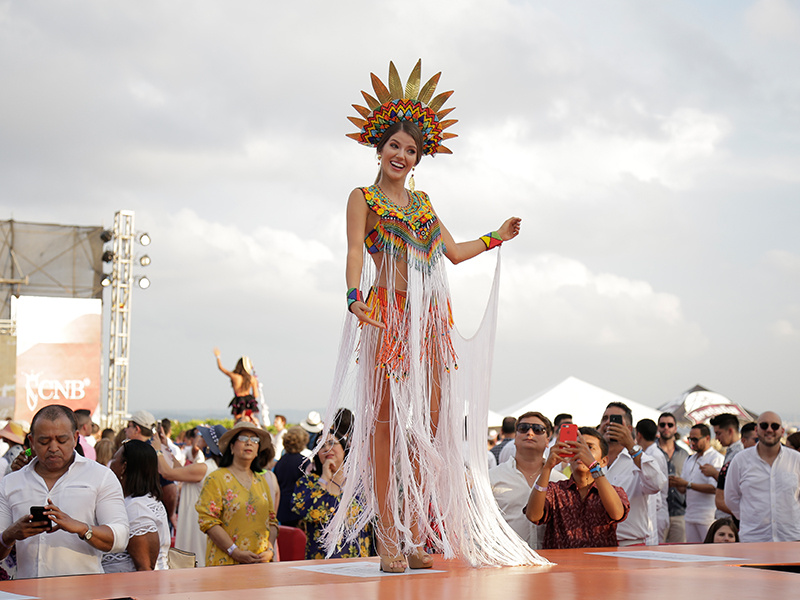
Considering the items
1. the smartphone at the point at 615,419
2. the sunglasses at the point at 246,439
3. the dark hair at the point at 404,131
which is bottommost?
the sunglasses at the point at 246,439

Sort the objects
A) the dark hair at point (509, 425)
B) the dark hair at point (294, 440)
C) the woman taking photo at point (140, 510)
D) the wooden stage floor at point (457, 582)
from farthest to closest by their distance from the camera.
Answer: the dark hair at point (509, 425) → the dark hair at point (294, 440) → the woman taking photo at point (140, 510) → the wooden stage floor at point (457, 582)

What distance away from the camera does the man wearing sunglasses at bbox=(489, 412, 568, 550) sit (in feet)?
13.8

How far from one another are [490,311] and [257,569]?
4.31ft

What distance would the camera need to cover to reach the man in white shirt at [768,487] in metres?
5.68

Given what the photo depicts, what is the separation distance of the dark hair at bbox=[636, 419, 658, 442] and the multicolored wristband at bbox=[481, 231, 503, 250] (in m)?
3.53

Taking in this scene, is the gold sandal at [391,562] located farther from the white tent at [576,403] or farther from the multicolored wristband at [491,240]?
the white tent at [576,403]

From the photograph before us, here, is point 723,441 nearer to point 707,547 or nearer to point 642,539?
point 642,539

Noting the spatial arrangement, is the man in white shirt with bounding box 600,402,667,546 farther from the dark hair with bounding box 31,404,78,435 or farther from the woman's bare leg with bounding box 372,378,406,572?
the dark hair with bounding box 31,404,78,435

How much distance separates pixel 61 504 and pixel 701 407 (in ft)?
36.6

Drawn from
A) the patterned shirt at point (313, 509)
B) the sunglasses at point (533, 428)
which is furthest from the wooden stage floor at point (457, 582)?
the patterned shirt at point (313, 509)

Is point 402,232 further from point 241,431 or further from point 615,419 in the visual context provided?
point 615,419

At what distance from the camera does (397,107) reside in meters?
3.18

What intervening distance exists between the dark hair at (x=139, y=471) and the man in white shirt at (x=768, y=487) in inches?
156

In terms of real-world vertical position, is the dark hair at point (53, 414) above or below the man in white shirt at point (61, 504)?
above
